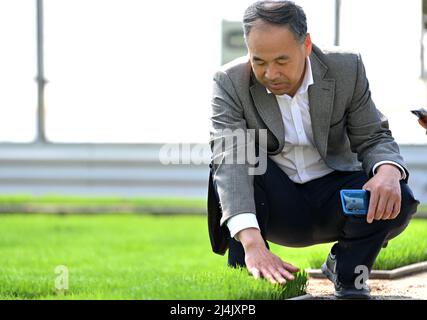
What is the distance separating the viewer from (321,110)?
3484 millimetres

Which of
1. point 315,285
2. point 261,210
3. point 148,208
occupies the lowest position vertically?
point 148,208

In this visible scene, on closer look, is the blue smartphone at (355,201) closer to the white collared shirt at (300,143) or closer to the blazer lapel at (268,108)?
the white collared shirt at (300,143)

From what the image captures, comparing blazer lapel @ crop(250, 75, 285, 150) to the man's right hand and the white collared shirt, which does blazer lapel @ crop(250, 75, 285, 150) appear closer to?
the white collared shirt

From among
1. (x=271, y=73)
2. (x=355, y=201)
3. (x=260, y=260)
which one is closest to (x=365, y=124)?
(x=355, y=201)

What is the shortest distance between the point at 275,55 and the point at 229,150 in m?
0.33

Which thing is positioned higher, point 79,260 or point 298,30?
point 298,30

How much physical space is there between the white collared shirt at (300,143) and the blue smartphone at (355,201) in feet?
0.47

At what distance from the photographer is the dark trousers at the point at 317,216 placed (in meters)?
3.47

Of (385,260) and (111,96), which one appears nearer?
(385,260)

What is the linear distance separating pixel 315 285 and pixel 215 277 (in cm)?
70

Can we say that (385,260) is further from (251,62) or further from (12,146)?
(12,146)

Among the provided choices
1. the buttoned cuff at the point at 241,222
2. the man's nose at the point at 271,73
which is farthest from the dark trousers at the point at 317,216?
the man's nose at the point at 271,73
